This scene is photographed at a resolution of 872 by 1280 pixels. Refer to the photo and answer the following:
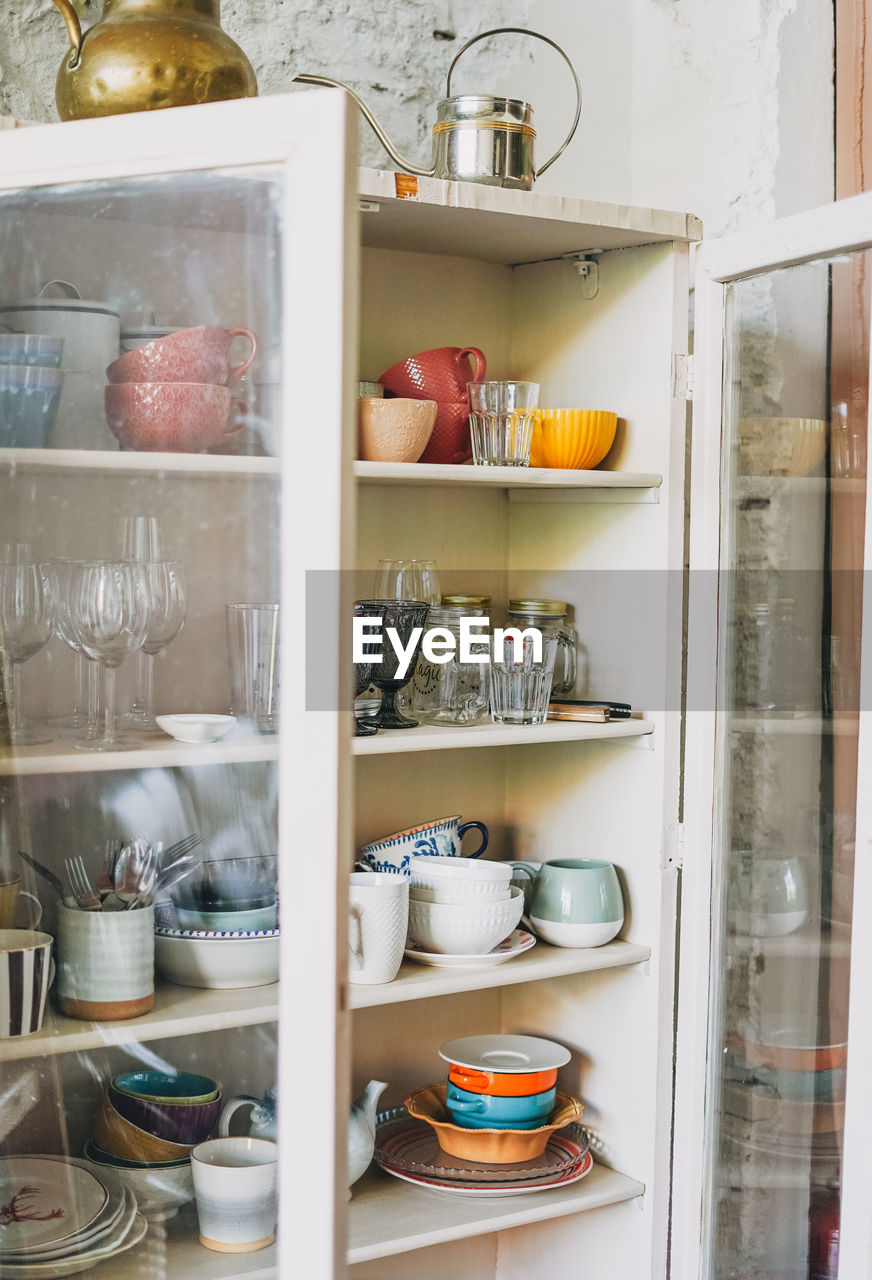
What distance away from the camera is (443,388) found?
66.8 inches

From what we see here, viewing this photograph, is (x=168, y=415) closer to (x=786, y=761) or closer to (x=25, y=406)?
(x=25, y=406)

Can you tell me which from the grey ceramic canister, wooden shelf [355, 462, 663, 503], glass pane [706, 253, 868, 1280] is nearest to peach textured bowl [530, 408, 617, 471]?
→ wooden shelf [355, 462, 663, 503]

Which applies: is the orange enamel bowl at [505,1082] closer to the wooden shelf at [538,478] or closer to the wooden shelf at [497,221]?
the wooden shelf at [538,478]

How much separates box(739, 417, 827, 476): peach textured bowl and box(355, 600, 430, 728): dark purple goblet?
46 centimetres

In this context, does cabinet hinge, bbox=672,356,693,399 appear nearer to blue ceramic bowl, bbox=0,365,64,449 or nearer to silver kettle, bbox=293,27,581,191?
silver kettle, bbox=293,27,581,191

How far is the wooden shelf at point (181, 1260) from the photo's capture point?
112cm

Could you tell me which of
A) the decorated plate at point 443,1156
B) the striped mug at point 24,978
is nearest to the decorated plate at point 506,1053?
→ the decorated plate at point 443,1156

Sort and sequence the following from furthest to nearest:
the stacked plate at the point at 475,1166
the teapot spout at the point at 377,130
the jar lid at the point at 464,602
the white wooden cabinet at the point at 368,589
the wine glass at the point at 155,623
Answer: the jar lid at the point at 464,602 → the stacked plate at the point at 475,1166 → the teapot spout at the point at 377,130 → the wine glass at the point at 155,623 → the white wooden cabinet at the point at 368,589

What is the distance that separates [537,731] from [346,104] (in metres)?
0.87

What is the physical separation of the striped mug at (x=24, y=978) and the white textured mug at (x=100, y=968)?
0.02m

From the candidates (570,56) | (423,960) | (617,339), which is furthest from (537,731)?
(570,56)

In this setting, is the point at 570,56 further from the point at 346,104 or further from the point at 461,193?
the point at 346,104

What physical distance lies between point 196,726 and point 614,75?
1416mm

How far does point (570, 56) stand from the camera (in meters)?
2.05
